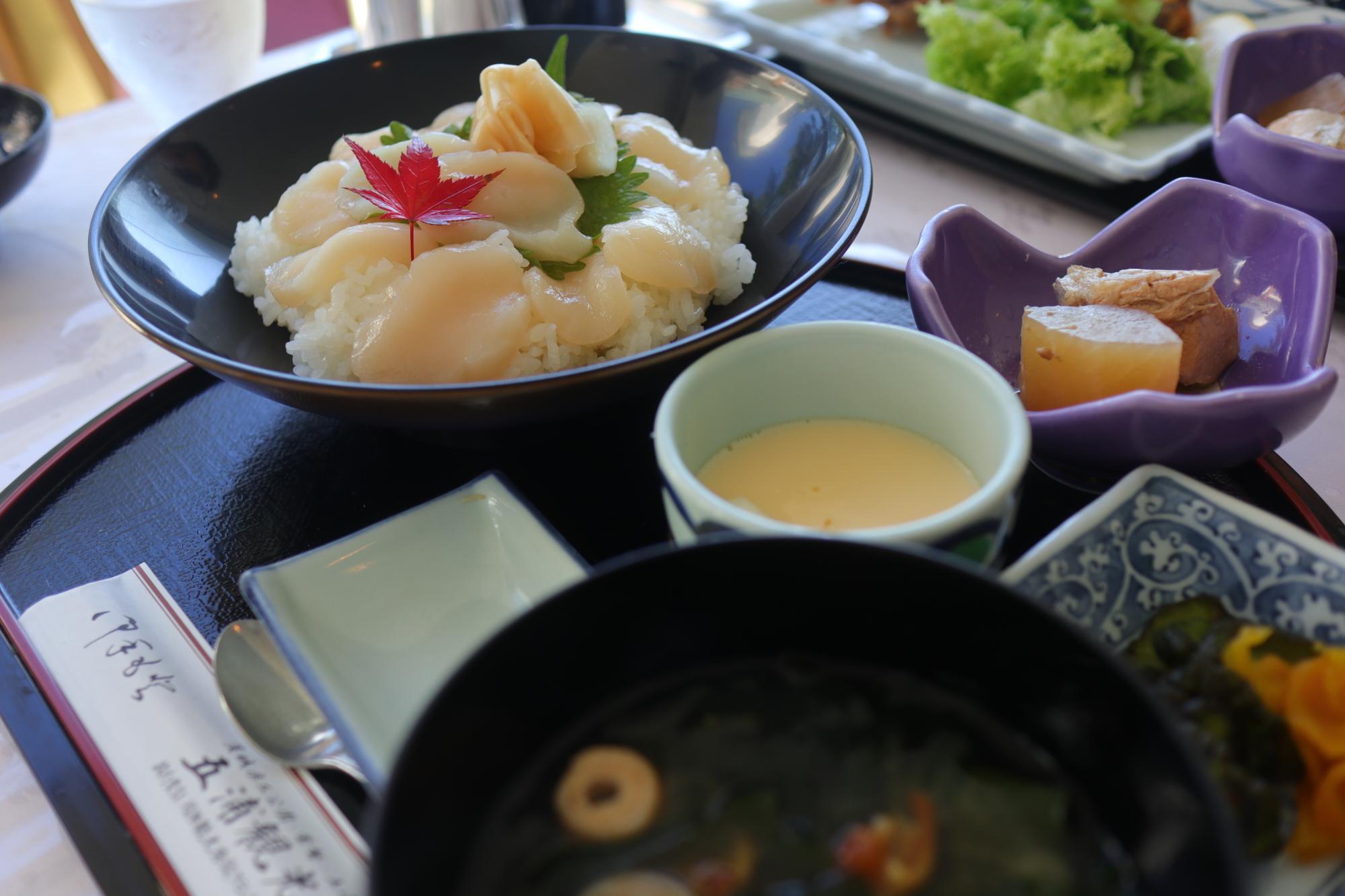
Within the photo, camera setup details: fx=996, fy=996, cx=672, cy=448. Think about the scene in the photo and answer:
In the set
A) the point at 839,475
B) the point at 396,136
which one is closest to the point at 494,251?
the point at 396,136

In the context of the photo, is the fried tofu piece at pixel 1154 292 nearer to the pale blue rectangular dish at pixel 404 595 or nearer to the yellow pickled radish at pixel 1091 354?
the yellow pickled radish at pixel 1091 354

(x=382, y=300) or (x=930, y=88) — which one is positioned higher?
(x=382, y=300)

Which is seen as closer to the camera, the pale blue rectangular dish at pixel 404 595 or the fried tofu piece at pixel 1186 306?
the pale blue rectangular dish at pixel 404 595

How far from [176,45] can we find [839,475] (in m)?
Result: 1.82

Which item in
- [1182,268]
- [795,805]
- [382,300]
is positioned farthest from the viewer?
[1182,268]

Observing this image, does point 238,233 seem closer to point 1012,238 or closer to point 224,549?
point 224,549

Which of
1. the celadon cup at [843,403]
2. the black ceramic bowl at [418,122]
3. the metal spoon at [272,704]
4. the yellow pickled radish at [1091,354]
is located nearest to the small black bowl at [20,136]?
the black ceramic bowl at [418,122]

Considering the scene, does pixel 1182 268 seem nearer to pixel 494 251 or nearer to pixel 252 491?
pixel 494 251

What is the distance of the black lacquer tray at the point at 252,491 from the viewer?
119cm

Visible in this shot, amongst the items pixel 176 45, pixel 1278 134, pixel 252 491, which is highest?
pixel 176 45

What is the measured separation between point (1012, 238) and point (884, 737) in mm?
896

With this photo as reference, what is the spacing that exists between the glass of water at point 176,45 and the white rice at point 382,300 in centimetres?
82

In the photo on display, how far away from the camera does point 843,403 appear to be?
1124mm

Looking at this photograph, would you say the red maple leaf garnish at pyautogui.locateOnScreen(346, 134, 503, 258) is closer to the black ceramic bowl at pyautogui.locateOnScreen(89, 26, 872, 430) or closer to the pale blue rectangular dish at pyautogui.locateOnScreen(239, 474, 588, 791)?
the black ceramic bowl at pyautogui.locateOnScreen(89, 26, 872, 430)
